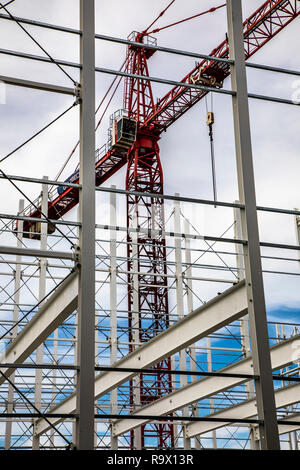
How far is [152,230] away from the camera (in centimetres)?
1015

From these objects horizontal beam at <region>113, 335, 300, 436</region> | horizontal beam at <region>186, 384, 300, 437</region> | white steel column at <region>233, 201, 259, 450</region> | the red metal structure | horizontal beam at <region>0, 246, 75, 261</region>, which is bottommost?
horizontal beam at <region>186, 384, 300, 437</region>

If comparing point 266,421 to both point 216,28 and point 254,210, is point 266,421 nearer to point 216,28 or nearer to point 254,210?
point 254,210

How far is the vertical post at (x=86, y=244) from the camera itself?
7312 millimetres

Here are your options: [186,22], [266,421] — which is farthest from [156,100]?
[266,421]

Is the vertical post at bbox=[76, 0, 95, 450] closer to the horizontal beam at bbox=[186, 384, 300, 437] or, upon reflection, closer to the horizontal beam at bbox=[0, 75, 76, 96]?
the horizontal beam at bbox=[0, 75, 76, 96]

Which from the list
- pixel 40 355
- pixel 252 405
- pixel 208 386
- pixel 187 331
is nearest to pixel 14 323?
pixel 40 355

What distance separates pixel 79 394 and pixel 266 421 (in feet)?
7.75

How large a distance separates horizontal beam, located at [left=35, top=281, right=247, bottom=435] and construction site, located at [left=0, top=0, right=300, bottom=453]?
0.11 feet

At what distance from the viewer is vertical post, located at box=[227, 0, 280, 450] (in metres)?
8.23

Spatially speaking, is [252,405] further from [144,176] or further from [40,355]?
[144,176]

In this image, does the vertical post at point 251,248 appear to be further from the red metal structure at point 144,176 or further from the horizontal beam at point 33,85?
the red metal structure at point 144,176

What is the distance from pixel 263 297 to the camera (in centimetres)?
864

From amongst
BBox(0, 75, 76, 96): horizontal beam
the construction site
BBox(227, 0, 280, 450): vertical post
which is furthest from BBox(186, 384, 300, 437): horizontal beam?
BBox(0, 75, 76, 96): horizontal beam

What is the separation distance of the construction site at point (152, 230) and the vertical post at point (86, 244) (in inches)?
0.7
